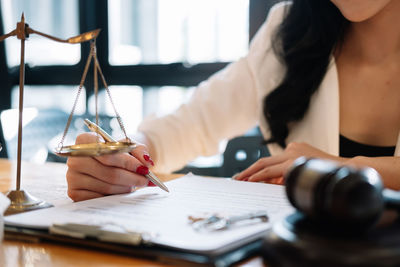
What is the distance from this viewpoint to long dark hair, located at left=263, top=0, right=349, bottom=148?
1.42 m

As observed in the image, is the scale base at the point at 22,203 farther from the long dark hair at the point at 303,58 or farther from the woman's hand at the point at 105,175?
the long dark hair at the point at 303,58

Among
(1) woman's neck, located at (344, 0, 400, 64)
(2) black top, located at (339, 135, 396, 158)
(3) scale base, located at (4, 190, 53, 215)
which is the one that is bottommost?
(2) black top, located at (339, 135, 396, 158)

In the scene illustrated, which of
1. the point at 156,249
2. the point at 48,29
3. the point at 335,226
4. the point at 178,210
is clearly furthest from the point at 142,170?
the point at 48,29

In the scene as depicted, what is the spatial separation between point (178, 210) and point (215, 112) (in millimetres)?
1000

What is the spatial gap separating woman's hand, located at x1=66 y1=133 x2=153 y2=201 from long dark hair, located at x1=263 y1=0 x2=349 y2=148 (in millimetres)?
725

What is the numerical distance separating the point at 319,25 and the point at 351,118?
31cm

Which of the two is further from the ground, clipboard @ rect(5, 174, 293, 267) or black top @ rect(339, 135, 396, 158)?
clipboard @ rect(5, 174, 293, 267)

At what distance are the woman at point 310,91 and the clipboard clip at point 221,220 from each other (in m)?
0.69

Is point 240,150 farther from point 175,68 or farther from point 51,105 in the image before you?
point 51,105

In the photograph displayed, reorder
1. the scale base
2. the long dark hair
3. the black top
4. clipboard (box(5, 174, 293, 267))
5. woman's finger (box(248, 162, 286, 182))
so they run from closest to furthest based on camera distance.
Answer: clipboard (box(5, 174, 293, 267)) → the scale base → woman's finger (box(248, 162, 286, 182)) → the black top → the long dark hair

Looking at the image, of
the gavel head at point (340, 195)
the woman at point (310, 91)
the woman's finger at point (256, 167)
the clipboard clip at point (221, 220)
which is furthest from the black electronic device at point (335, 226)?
the woman at point (310, 91)

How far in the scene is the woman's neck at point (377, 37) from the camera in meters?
1.39

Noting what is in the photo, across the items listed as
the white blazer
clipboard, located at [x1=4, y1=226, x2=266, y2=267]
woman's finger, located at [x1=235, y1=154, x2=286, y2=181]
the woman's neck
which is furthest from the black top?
clipboard, located at [x1=4, y1=226, x2=266, y2=267]

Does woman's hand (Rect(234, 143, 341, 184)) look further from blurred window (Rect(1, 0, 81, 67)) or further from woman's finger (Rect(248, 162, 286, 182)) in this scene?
blurred window (Rect(1, 0, 81, 67))
